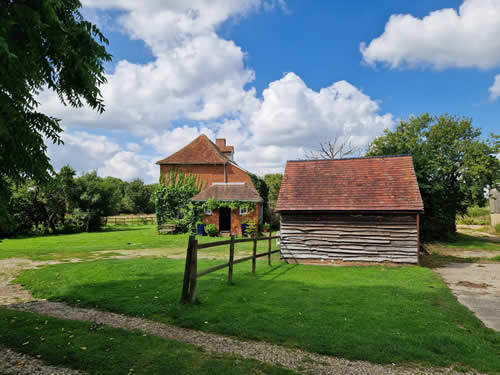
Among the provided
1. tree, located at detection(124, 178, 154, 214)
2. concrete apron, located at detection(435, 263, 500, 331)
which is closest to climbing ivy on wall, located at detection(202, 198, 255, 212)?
concrete apron, located at detection(435, 263, 500, 331)

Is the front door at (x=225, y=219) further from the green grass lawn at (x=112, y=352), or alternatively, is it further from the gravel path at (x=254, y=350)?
the green grass lawn at (x=112, y=352)

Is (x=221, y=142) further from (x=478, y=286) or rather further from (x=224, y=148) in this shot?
(x=478, y=286)

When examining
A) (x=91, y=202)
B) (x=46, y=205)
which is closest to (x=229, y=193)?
(x=91, y=202)

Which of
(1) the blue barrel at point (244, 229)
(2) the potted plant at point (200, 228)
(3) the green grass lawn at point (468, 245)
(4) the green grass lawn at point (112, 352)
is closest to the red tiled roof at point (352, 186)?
(4) the green grass lawn at point (112, 352)

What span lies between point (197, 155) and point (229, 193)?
6353 mm

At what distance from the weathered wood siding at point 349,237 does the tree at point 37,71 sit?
11963 millimetres

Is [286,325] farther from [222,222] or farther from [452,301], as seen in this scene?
[222,222]

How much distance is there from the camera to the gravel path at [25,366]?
4.20 meters

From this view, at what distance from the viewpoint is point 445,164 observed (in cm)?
2867

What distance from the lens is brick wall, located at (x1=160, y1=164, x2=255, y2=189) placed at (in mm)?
31531

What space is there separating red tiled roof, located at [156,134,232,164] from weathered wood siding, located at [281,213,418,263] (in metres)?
17.6

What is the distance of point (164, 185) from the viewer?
102 ft

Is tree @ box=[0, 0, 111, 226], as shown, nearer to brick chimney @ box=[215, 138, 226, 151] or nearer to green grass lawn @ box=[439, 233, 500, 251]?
green grass lawn @ box=[439, 233, 500, 251]

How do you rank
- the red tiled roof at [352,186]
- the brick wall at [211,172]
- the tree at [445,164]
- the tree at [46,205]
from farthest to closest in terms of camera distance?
the brick wall at [211,172]
the tree at [46,205]
the tree at [445,164]
the red tiled roof at [352,186]
